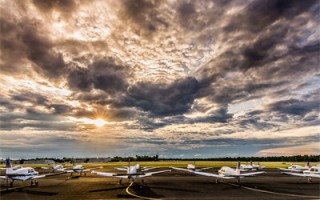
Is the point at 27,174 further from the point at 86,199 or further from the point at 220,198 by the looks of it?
the point at 220,198

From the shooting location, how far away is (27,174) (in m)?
42.9

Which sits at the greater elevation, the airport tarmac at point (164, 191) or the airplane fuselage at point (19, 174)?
the airplane fuselage at point (19, 174)

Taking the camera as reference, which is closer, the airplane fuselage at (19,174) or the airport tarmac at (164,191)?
the airport tarmac at (164,191)

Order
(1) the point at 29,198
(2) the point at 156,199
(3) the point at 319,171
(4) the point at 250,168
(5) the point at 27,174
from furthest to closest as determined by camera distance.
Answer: (4) the point at 250,168
(3) the point at 319,171
(5) the point at 27,174
(1) the point at 29,198
(2) the point at 156,199

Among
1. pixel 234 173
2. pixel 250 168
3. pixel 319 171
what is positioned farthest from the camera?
pixel 250 168

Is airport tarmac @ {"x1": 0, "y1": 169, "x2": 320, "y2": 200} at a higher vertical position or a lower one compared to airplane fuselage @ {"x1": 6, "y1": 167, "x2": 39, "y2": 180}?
lower

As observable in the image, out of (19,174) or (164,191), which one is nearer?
(164,191)

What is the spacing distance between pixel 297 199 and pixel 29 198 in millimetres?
30864

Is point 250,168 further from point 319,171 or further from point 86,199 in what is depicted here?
point 86,199

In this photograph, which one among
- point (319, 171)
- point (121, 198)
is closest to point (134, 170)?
point (121, 198)

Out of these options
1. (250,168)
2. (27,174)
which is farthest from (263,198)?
(250,168)

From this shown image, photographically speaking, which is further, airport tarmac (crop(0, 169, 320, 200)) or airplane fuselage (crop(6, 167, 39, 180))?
airplane fuselage (crop(6, 167, 39, 180))

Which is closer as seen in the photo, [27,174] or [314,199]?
[314,199]

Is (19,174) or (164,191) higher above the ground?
(19,174)
